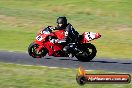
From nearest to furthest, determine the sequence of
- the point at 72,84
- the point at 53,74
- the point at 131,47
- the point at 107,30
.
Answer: the point at 72,84, the point at 53,74, the point at 131,47, the point at 107,30

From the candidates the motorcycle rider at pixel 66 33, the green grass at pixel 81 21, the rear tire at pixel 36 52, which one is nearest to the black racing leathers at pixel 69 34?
the motorcycle rider at pixel 66 33

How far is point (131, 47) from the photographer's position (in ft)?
92.0

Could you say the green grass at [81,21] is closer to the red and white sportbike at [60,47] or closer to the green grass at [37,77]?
the red and white sportbike at [60,47]

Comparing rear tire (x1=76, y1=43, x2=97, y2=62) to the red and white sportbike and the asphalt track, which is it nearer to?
the red and white sportbike

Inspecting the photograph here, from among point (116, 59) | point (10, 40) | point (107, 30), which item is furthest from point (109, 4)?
point (116, 59)

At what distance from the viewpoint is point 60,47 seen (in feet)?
70.4

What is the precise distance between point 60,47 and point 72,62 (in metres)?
0.99

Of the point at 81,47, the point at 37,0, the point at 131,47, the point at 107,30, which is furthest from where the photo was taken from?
the point at 37,0

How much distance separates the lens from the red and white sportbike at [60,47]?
21031mm

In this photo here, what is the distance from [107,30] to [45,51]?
1584cm

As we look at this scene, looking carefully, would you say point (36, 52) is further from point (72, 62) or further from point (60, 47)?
point (72, 62)

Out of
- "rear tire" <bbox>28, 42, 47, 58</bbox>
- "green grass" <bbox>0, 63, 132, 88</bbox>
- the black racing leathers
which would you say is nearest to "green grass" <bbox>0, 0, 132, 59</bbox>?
the black racing leathers

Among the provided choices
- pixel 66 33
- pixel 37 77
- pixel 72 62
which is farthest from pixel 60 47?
pixel 37 77

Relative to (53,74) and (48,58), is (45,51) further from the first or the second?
(53,74)
